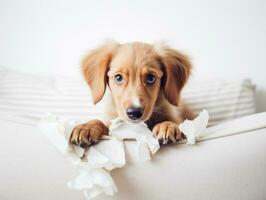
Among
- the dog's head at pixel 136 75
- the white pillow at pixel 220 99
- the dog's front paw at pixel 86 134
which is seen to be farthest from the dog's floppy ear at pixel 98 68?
the white pillow at pixel 220 99

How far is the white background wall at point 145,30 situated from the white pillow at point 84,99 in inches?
7.8

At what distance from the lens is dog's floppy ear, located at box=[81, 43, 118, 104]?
1.33 metres

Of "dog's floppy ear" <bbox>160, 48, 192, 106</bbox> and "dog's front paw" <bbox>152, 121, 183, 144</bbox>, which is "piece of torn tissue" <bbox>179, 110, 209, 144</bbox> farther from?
"dog's floppy ear" <bbox>160, 48, 192, 106</bbox>

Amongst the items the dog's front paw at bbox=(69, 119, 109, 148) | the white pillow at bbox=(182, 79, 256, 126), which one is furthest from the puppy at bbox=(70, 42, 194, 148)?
the white pillow at bbox=(182, 79, 256, 126)

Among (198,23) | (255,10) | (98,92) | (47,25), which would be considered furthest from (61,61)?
(255,10)

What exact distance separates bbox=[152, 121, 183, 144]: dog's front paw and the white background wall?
0.73 metres

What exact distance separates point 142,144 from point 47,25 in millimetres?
1218

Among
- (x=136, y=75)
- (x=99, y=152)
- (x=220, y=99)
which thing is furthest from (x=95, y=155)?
(x=220, y=99)

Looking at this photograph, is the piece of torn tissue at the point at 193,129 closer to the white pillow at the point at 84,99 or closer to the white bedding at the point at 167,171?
the white bedding at the point at 167,171

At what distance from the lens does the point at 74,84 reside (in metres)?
1.83

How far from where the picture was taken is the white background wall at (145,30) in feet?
6.31

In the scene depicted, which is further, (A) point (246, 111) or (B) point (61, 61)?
(B) point (61, 61)

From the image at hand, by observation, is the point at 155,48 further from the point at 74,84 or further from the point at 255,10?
the point at 255,10

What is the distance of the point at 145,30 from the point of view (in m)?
2.00
